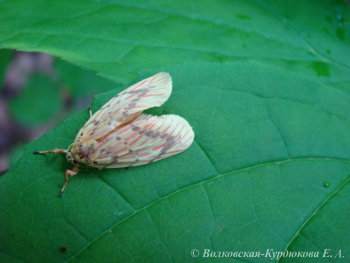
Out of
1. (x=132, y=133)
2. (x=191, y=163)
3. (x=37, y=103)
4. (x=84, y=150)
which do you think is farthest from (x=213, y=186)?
(x=37, y=103)

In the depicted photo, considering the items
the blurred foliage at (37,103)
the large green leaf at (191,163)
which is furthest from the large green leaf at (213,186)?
the blurred foliage at (37,103)

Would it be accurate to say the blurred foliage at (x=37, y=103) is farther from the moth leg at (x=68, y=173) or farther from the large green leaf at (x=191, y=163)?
the moth leg at (x=68, y=173)

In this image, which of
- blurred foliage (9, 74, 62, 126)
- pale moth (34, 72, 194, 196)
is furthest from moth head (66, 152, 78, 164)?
blurred foliage (9, 74, 62, 126)

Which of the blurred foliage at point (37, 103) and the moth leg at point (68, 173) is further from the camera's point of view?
the blurred foliage at point (37, 103)

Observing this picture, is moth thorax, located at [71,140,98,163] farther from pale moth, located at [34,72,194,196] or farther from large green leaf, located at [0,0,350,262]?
large green leaf, located at [0,0,350,262]

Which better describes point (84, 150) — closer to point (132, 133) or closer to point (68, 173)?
point (68, 173)

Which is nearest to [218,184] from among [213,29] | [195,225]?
[195,225]

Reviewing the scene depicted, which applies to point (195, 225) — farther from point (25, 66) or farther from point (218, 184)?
point (25, 66)
